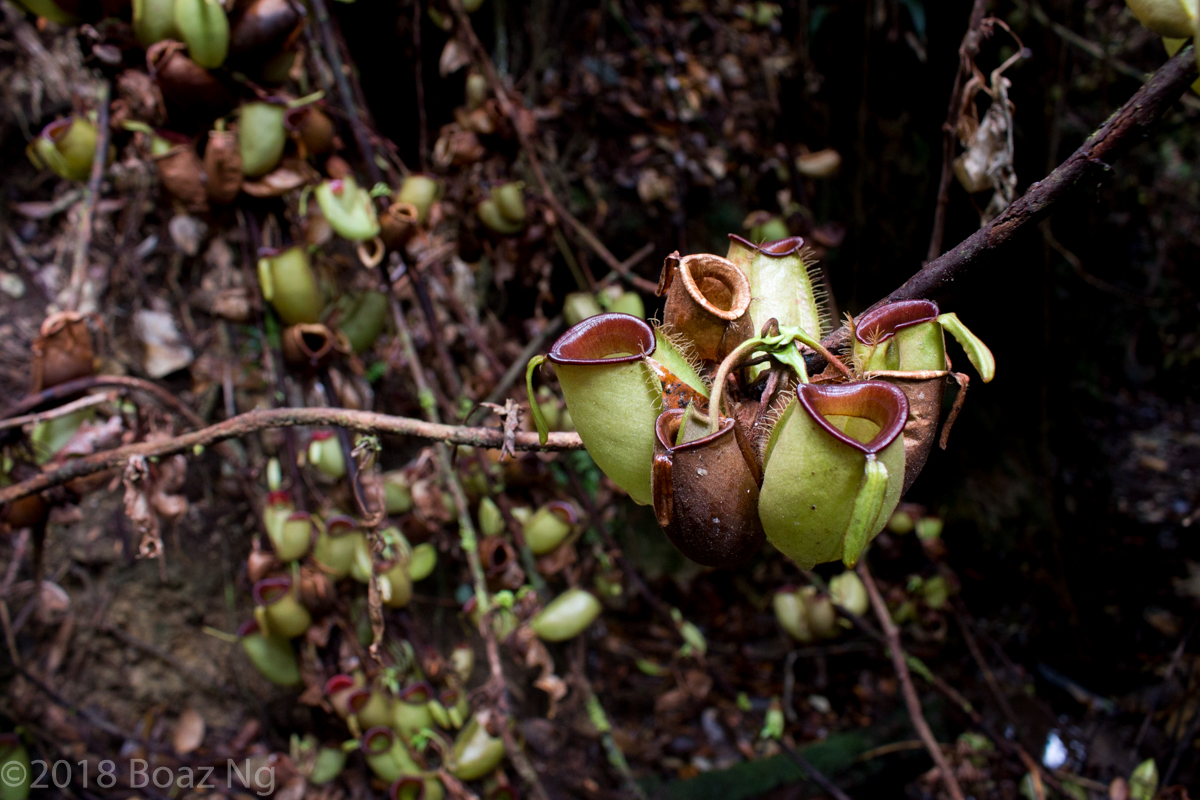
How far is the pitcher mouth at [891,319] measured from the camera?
54 cm

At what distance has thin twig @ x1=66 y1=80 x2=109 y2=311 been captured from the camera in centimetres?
117

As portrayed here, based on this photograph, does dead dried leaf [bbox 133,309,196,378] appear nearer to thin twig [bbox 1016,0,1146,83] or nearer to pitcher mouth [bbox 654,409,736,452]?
pitcher mouth [bbox 654,409,736,452]

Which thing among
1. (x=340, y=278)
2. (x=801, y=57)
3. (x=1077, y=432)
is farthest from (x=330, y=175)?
(x=1077, y=432)

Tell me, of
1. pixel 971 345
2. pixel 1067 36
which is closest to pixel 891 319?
pixel 971 345

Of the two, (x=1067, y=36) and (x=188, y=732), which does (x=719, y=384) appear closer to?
(x=188, y=732)

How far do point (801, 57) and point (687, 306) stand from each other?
2053mm

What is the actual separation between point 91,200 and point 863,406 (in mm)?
1456

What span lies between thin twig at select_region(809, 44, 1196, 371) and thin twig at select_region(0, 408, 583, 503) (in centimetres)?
42

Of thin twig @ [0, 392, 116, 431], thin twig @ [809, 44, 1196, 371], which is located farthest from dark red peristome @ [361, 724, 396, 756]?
thin twig @ [809, 44, 1196, 371]

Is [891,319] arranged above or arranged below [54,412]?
above

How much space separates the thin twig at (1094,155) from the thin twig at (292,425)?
42cm

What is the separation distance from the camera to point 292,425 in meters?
0.80

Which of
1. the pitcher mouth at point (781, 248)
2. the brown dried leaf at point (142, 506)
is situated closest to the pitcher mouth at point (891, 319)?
the pitcher mouth at point (781, 248)

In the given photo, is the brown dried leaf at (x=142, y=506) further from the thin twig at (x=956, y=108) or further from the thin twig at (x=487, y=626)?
the thin twig at (x=956, y=108)
